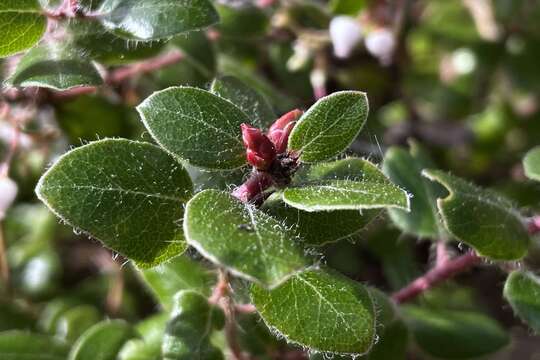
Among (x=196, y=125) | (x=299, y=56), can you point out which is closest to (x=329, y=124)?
(x=196, y=125)

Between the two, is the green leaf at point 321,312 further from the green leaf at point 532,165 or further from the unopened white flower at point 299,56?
the unopened white flower at point 299,56

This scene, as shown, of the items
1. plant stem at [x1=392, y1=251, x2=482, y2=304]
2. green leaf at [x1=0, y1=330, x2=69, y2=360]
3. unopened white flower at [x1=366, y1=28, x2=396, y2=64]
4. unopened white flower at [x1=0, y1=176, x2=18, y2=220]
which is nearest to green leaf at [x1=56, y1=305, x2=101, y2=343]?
green leaf at [x1=0, y1=330, x2=69, y2=360]

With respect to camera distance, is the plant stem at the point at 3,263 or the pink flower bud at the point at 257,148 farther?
the plant stem at the point at 3,263

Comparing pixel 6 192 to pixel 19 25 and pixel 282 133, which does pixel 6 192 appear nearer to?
pixel 19 25

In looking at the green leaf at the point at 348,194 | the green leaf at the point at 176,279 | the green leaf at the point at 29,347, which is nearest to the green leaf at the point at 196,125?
the green leaf at the point at 348,194

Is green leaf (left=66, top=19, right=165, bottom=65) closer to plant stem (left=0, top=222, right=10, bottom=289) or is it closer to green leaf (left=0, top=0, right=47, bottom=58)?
green leaf (left=0, top=0, right=47, bottom=58)

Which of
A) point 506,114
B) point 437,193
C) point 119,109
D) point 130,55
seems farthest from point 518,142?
point 130,55

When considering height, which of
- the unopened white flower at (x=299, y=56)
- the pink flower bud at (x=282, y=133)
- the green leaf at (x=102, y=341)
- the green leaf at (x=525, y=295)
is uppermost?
the pink flower bud at (x=282, y=133)

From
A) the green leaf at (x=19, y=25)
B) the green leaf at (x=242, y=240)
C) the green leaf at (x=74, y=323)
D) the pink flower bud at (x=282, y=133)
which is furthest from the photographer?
the green leaf at (x=74, y=323)
